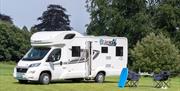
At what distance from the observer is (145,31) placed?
2532 inches

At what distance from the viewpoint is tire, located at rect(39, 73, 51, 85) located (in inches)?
1050

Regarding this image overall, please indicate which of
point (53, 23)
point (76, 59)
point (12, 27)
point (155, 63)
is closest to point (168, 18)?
point (155, 63)

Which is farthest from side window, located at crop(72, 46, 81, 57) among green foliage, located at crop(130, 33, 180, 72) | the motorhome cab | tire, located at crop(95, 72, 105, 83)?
green foliage, located at crop(130, 33, 180, 72)

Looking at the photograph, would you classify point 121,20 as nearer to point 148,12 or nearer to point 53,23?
point 148,12

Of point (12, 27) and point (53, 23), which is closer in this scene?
point (12, 27)

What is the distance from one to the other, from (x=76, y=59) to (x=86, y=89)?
4212mm

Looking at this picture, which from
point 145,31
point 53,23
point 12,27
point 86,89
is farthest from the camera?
point 53,23

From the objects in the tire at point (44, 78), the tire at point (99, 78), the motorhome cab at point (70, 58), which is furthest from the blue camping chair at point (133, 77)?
the tire at point (44, 78)

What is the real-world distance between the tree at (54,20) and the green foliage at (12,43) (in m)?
41.0

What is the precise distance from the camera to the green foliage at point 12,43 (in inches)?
3265

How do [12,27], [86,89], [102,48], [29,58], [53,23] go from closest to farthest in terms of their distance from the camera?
[86,89] < [29,58] < [102,48] < [12,27] < [53,23]

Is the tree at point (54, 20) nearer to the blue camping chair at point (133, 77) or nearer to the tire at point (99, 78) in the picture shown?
the tire at point (99, 78)

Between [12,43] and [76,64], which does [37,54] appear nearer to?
[76,64]

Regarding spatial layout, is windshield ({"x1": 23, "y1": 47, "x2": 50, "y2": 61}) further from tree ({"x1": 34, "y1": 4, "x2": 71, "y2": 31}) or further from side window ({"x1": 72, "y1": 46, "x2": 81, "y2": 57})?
tree ({"x1": 34, "y1": 4, "x2": 71, "y2": 31})
